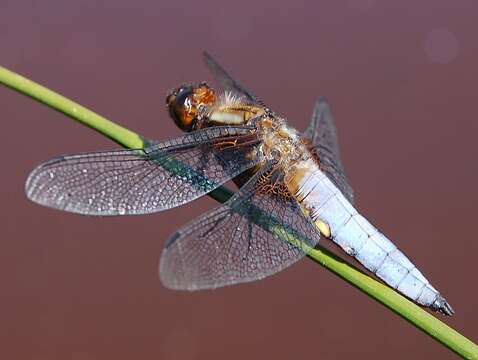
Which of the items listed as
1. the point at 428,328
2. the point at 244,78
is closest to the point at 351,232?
the point at 428,328

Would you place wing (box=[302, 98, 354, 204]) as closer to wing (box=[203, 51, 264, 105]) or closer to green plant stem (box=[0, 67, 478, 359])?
wing (box=[203, 51, 264, 105])

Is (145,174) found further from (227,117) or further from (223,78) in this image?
(223,78)

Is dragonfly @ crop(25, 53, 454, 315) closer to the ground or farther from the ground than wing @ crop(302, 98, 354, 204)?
closer to the ground

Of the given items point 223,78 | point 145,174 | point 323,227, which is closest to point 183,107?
point 145,174

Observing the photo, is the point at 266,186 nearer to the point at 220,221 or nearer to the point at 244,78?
the point at 220,221

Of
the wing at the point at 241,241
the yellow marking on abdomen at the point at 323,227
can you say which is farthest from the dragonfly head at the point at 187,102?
the yellow marking on abdomen at the point at 323,227

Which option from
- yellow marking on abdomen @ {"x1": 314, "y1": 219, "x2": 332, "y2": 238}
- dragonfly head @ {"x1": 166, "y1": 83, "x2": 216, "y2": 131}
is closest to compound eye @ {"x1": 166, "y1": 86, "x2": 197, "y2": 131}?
dragonfly head @ {"x1": 166, "y1": 83, "x2": 216, "y2": 131}

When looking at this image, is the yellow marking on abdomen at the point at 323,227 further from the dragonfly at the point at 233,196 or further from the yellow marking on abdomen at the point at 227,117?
the yellow marking on abdomen at the point at 227,117
